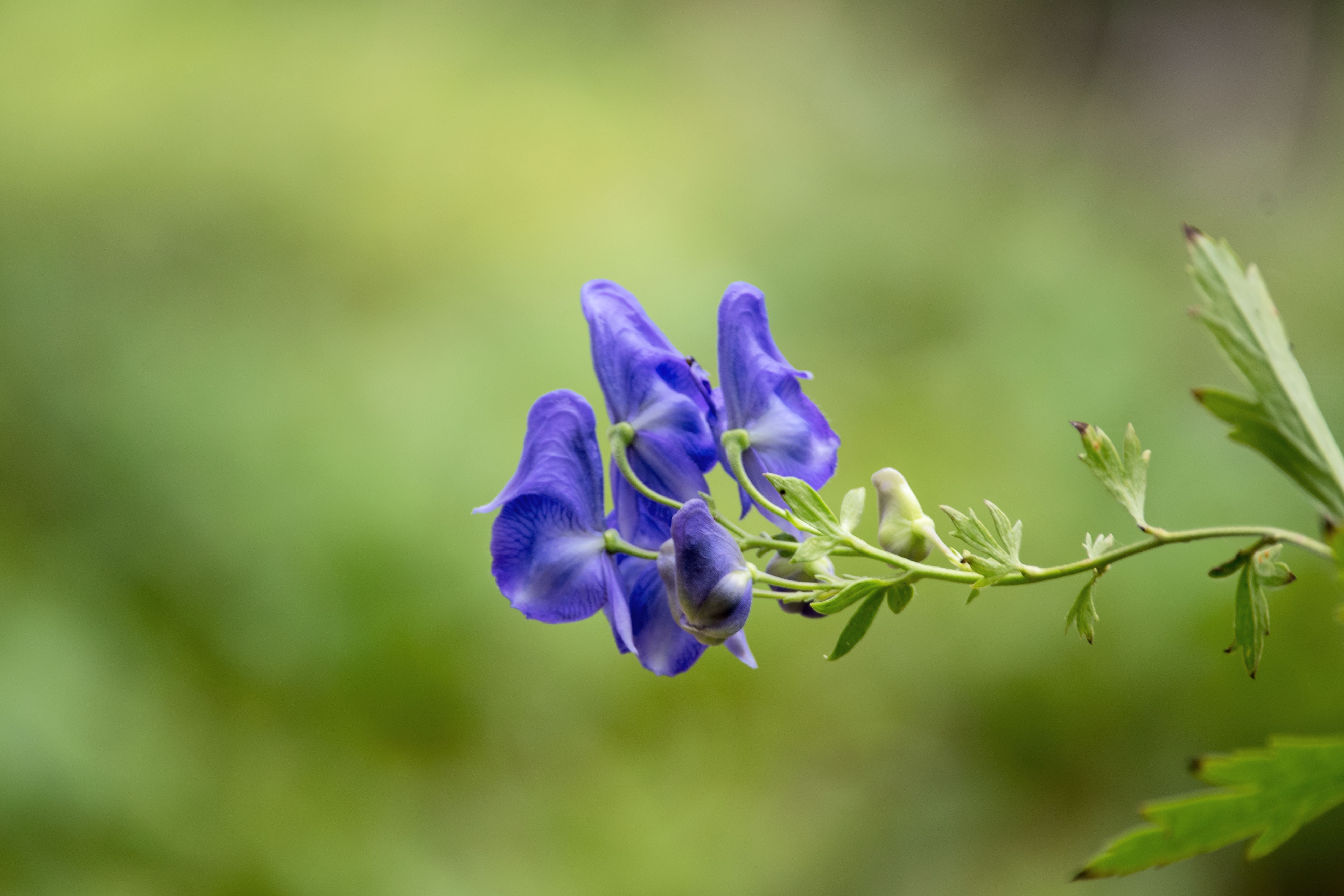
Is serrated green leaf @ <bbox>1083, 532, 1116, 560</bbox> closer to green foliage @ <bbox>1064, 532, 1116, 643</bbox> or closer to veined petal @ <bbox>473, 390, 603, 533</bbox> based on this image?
green foliage @ <bbox>1064, 532, 1116, 643</bbox>

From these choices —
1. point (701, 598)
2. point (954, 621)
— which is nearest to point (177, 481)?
point (954, 621)

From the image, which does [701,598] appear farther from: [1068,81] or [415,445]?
[1068,81]

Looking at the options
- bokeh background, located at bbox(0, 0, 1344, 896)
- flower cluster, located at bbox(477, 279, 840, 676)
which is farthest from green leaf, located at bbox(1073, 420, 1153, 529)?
bokeh background, located at bbox(0, 0, 1344, 896)

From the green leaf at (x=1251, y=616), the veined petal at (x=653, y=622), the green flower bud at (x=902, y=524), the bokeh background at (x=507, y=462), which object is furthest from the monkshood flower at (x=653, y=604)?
the bokeh background at (x=507, y=462)

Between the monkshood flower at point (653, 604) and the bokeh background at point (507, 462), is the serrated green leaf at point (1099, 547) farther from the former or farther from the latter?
the bokeh background at point (507, 462)

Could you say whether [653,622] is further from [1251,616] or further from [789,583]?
[1251,616]

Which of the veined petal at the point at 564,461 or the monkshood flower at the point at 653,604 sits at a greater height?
the veined petal at the point at 564,461
